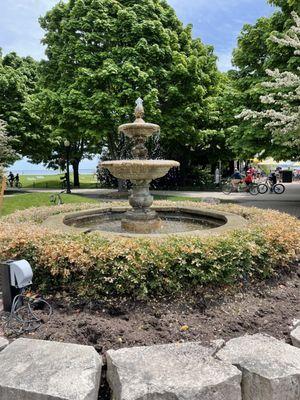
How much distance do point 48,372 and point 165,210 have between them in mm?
7187

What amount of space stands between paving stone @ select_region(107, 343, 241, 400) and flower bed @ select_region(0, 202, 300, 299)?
1194 millimetres

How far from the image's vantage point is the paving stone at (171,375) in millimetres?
2650

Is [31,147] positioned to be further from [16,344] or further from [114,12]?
[16,344]

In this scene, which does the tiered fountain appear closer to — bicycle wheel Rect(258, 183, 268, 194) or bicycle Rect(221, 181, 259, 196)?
bicycle Rect(221, 181, 259, 196)

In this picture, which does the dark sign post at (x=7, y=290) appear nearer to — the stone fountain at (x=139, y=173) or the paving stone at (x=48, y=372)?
the paving stone at (x=48, y=372)

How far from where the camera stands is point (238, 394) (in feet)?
9.28

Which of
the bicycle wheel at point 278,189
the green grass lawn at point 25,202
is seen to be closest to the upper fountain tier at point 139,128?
the green grass lawn at point 25,202

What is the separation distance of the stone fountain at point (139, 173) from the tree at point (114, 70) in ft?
44.2

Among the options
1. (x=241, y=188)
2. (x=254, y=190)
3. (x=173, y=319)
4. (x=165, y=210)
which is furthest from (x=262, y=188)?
(x=173, y=319)

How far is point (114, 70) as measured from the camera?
2078 cm

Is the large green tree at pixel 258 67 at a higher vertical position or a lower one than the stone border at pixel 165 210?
Result: higher

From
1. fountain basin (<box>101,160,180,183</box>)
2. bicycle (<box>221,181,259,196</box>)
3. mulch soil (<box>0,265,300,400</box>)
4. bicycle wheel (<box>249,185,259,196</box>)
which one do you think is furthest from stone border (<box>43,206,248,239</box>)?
bicycle wheel (<box>249,185,259,196</box>)

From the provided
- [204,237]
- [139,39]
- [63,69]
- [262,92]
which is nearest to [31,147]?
[63,69]

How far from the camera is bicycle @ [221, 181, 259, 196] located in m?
26.1
